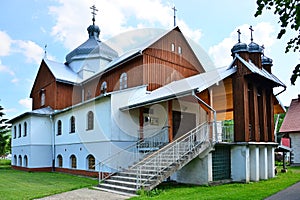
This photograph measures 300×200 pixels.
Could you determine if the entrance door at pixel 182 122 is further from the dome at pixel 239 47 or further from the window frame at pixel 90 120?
the dome at pixel 239 47

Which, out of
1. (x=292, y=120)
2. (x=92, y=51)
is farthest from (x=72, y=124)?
(x=292, y=120)

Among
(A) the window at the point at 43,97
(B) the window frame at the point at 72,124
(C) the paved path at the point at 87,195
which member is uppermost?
(A) the window at the point at 43,97

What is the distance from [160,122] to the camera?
16.8m

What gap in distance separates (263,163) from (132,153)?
630cm

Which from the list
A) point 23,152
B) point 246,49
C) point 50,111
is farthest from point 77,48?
point 246,49

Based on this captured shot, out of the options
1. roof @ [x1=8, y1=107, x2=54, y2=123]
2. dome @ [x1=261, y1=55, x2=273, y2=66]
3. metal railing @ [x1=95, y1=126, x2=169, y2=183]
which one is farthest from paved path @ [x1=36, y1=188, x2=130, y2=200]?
roof @ [x1=8, y1=107, x2=54, y2=123]

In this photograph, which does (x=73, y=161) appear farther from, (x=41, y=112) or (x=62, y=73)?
(x=62, y=73)

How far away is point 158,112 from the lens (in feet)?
55.1

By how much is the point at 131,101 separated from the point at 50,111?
31.1 feet

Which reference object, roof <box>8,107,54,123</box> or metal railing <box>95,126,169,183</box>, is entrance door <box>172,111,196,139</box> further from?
roof <box>8,107,54,123</box>

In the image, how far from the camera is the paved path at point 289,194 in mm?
9312

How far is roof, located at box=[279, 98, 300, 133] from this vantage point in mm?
25261

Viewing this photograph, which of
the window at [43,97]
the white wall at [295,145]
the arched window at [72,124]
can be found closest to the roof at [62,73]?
the window at [43,97]

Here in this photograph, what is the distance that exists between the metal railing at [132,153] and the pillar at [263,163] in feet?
14.8
